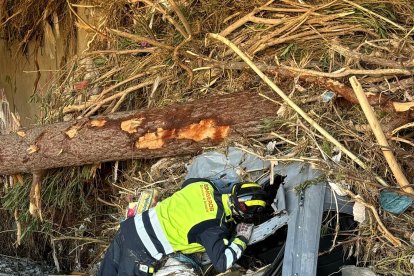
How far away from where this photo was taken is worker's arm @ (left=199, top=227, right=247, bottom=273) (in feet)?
10.1

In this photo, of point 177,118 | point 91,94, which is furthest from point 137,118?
point 91,94

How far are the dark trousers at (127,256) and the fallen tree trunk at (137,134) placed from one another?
1.68 feet

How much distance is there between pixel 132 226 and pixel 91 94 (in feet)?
4.35

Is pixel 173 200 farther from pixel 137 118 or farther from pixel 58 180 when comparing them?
pixel 58 180

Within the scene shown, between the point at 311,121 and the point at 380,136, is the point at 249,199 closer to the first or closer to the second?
the point at 311,121

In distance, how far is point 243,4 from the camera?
4.01 metres

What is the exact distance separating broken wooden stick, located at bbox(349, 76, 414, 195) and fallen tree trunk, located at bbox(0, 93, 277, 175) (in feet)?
1.98

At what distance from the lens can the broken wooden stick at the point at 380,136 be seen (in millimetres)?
2836

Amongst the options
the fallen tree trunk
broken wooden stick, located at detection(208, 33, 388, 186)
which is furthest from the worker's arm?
broken wooden stick, located at detection(208, 33, 388, 186)

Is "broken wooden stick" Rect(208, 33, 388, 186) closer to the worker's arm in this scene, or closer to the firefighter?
the firefighter

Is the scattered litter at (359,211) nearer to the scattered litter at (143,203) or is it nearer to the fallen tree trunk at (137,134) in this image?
the fallen tree trunk at (137,134)

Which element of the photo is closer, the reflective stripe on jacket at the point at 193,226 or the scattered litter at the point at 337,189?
the scattered litter at the point at 337,189

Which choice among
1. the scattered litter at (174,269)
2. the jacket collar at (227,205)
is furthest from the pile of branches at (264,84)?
the scattered litter at (174,269)

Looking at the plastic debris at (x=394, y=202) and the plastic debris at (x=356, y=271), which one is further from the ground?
the plastic debris at (x=394, y=202)
